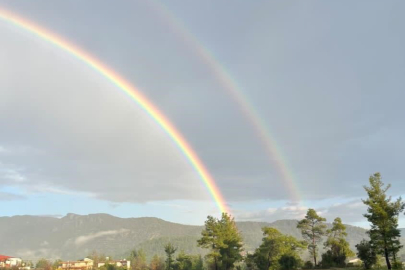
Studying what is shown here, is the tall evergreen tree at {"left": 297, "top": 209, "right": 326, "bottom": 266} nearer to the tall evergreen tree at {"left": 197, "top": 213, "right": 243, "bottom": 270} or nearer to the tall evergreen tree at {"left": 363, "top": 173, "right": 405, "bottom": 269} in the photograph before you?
the tall evergreen tree at {"left": 197, "top": 213, "right": 243, "bottom": 270}

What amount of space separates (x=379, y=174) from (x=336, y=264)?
73.1 ft

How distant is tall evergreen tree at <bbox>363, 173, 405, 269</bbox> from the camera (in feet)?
145

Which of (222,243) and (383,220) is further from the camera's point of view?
(222,243)

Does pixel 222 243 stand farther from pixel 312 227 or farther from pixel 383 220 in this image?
pixel 383 220

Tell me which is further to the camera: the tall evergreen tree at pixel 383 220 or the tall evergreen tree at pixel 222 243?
the tall evergreen tree at pixel 222 243

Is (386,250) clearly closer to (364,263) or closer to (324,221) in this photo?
(364,263)

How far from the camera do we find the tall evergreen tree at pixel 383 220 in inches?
1737

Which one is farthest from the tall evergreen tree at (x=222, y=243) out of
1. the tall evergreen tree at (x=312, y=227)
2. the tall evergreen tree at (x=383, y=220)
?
the tall evergreen tree at (x=383, y=220)

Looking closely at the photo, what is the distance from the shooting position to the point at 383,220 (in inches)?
1777

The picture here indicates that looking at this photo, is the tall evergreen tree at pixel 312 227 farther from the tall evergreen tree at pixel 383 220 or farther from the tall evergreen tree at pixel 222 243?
the tall evergreen tree at pixel 383 220

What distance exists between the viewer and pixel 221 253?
74000 mm

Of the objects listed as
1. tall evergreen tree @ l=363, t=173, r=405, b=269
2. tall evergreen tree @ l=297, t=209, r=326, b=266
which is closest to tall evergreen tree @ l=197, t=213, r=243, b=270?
tall evergreen tree @ l=297, t=209, r=326, b=266

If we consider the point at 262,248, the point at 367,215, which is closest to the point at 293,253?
the point at 262,248

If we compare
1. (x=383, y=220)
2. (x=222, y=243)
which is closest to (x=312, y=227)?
(x=222, y=243)
